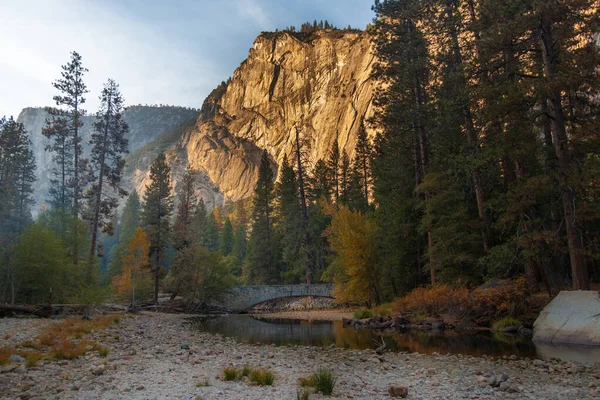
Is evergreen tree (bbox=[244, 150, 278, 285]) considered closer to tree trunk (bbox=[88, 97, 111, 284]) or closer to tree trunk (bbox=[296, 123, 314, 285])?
tree trunk (bbox=[296, 123, 314, 285])

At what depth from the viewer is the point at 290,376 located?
7930 millimetres

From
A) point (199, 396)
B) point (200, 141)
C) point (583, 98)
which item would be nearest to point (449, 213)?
point (583, 98)

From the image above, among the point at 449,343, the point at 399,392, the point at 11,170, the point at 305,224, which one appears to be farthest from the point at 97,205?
the point at 399,392

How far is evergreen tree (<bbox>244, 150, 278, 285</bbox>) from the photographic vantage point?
164 feet

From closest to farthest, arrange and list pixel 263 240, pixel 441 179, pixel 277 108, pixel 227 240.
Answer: pixel 441 179
pixel 263 240
pixel 227 240
pixel 277 108

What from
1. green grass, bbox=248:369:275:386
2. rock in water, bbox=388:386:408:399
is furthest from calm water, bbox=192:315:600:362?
green grass, bbox=248:369:275:386

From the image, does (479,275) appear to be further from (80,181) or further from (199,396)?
(80,181)

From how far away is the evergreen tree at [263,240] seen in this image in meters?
50.1

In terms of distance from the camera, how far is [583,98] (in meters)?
13.0

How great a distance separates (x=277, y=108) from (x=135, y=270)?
2956 inches

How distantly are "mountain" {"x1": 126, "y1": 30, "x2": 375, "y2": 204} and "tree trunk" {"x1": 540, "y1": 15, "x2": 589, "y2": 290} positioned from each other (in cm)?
5333

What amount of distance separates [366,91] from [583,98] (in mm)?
66044

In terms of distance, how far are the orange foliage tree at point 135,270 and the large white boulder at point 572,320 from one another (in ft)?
100.0

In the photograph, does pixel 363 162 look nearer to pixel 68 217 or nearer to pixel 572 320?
pixel 68 217
